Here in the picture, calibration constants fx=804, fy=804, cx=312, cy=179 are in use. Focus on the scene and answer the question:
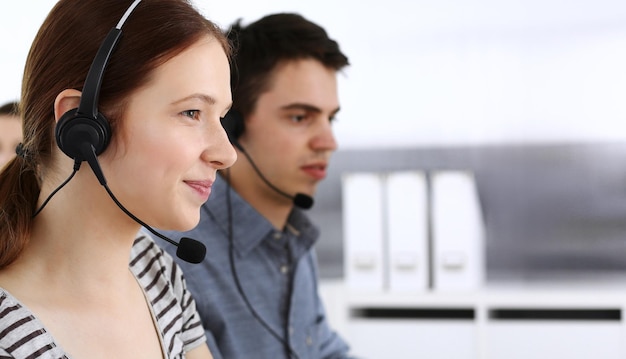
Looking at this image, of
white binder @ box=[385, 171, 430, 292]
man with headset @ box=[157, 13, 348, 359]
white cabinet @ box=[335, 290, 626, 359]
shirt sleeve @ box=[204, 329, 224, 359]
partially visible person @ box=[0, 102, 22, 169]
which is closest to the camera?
shirt sleeve @ box=[204, 329, 224, 359]

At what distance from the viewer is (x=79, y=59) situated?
34.1 inches

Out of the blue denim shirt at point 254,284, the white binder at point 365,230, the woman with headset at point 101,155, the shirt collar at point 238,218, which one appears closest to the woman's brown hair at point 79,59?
the woman with headset at point 101,155

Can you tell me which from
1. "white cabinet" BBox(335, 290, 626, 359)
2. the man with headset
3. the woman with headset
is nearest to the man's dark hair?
the man with headset

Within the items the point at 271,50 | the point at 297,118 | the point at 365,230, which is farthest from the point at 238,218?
the point at 365,230

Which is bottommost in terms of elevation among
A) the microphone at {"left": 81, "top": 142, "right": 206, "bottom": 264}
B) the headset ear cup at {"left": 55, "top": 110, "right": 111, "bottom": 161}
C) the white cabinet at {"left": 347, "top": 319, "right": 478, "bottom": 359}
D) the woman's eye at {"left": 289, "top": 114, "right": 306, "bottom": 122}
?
the white cabinet at {"left": 347, "top": 319, "right": 478, "bottom": 359}

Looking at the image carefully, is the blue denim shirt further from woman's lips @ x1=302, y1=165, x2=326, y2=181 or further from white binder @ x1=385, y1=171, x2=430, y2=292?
white binder @ x1=385, y1=171, x2=430, y2=292

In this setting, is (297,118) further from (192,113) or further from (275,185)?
(192,113)

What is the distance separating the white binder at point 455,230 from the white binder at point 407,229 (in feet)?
0.13

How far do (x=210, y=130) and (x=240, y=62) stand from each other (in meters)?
0.71

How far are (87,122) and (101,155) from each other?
48 millimetres

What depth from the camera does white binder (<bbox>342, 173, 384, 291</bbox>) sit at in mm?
2607

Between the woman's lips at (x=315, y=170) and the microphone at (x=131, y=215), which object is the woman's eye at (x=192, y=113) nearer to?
the microphone at (x=131, y=215)

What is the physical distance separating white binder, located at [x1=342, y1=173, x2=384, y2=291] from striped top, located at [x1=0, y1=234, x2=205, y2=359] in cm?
151

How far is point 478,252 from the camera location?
8.55 feet
